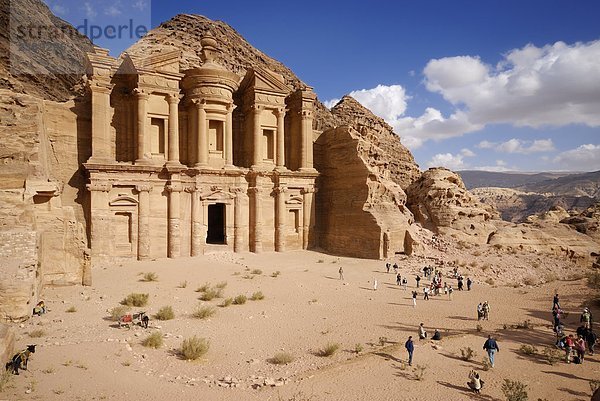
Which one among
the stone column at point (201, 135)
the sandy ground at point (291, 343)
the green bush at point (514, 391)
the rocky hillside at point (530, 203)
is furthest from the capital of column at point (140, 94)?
the rocky hillside at point (530, 203)

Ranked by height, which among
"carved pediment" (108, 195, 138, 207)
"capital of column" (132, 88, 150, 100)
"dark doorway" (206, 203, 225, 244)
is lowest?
"dark doorway" (206, 203, 225, 244)

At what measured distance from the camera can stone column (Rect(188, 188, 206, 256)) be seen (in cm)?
2350

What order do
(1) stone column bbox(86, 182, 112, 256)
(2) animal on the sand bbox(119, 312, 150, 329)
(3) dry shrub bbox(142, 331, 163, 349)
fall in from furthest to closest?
(1) stone column bbox(86, 182, 112, 256)
(2) animal on the sand bbox(119, 312, 150, 329)
(3) dry shrub bbox(142, 331, 163, 349)

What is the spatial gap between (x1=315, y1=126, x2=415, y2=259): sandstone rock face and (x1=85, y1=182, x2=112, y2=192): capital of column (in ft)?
51.2

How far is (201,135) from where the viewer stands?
24.8 m

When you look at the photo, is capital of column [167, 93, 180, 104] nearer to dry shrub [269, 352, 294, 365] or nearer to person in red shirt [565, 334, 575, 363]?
dry shrub [269, 352, 294, 365]

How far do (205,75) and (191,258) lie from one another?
1244 cm

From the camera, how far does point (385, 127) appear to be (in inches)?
1802

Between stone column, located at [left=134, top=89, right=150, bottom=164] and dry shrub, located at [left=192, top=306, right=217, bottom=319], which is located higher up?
stone column, located at [left=134, top=89, right=150, bottom=164]

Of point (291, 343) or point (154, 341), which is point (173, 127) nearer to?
point (154, 341)

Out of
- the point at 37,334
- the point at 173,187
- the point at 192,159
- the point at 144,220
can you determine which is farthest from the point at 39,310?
the point at 192,159

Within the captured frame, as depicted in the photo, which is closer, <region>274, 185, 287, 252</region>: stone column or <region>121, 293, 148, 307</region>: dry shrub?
<region>121, 293, 148, 307</region>: dry shrub

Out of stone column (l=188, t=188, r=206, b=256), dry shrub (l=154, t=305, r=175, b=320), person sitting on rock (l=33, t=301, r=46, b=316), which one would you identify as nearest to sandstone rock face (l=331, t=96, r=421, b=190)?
stone column (l=188, t=188, r=206, b=256)

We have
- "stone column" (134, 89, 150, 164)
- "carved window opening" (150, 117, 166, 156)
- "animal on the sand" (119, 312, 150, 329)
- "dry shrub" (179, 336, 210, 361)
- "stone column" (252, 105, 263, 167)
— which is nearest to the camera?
"dry shrub" (179, 336, 210, 361)
